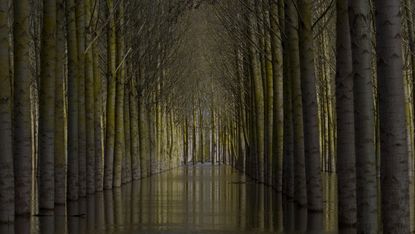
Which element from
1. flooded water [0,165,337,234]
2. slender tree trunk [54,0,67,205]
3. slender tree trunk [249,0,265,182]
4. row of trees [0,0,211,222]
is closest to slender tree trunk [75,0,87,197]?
row of trees [0,0,211,222]

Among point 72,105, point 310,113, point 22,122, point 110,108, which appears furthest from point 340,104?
point 110,108

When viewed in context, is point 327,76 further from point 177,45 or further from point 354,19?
point 354,19

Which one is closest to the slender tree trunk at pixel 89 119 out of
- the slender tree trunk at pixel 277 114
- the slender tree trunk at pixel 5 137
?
the slender tree trunk at pixel 277 114

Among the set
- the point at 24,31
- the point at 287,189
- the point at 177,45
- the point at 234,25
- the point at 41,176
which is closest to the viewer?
the point at 24,31

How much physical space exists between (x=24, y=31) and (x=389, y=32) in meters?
8.07

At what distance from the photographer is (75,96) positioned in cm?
2245

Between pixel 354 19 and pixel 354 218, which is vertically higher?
pixel 354 19

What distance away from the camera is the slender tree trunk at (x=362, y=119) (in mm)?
12078

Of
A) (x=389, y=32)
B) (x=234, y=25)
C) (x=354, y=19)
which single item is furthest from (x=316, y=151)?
(x=234, y=25)

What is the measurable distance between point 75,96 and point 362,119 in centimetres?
1152

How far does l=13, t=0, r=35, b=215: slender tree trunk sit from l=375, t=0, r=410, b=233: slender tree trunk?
772 cm

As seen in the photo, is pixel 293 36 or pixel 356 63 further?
pixel 293 36

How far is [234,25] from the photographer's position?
35.3m

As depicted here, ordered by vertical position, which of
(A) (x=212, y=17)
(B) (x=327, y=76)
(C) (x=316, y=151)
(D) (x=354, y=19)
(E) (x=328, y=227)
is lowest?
(E) (x=328, y=227)
